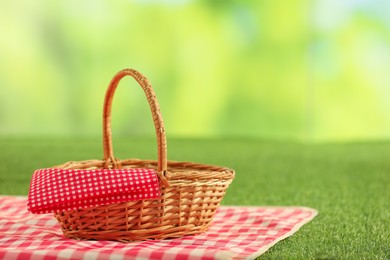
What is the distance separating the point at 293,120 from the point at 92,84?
1462mm

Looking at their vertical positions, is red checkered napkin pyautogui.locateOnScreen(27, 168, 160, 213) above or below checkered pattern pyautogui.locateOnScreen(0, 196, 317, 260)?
above

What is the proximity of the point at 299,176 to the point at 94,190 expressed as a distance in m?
1.78

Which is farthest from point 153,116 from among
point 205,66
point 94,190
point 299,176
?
point 205,66

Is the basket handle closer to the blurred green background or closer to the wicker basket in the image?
the wicker basket

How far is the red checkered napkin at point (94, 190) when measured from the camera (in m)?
1.80

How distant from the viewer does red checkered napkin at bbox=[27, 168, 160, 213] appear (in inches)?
71.0

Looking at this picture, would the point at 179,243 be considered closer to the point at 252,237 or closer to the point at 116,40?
the point at 252,237

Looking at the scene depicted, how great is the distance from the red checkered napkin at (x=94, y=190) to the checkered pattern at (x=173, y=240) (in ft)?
0.30

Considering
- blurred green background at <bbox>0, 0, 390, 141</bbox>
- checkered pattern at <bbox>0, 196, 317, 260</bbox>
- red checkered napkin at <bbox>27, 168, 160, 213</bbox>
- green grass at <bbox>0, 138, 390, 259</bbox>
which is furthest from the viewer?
blurred green background at <bbox>0, 0, 390, 141</bbox>

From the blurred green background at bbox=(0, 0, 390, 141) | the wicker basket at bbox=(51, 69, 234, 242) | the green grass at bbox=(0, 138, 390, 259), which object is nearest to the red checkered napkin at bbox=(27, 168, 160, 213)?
the wicker basket at bbox=(51, 69, 234, 242)

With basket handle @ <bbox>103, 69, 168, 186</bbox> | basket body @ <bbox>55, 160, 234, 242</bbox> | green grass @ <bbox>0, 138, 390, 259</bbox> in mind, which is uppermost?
basket handle @ <bbox>103, 69, 168, 186</bbox>

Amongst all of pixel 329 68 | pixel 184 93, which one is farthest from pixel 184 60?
pixel 329 68

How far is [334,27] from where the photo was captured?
5.35 metres

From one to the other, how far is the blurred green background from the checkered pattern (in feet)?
9.82
